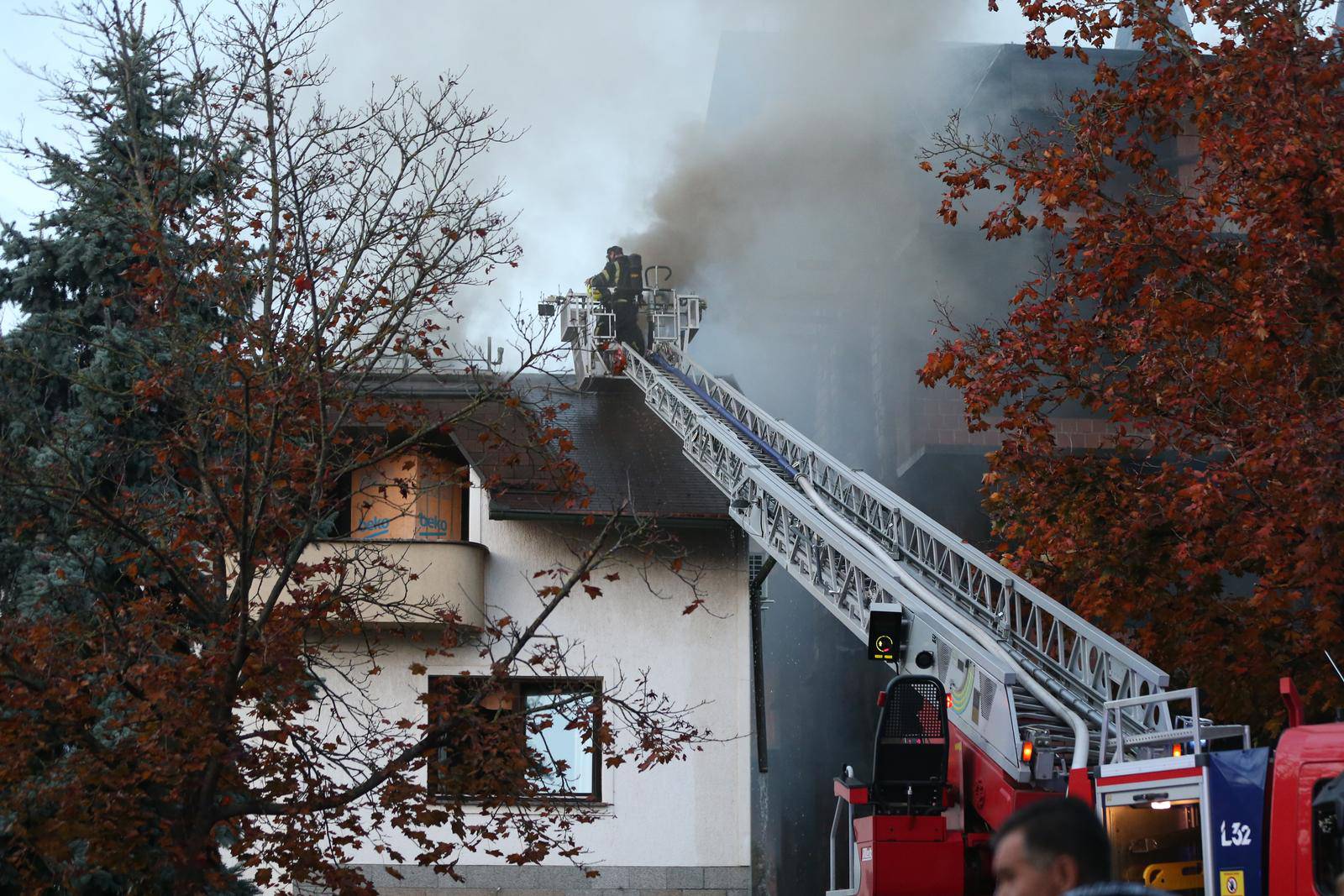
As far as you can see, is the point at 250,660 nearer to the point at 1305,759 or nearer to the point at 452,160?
the point at 452,160

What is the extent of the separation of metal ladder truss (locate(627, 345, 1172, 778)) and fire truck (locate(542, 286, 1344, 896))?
3 centimetres

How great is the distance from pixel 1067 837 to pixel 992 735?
6.95 meters

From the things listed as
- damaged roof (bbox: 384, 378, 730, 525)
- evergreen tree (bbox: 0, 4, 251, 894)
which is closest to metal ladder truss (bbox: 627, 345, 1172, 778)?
damaged roof (bbox: 384, 378, 730, 525)

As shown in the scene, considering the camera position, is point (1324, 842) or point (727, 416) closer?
point (1324, 842)

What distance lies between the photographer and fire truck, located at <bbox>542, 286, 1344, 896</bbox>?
6.62m

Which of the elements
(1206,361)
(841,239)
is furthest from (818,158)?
(1206,361)

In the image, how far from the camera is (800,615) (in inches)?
1127

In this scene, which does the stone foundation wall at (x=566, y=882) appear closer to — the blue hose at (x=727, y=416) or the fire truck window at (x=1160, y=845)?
the blue hose at (x=727, y=416)

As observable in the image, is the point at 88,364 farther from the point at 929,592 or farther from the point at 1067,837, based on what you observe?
the point at 1067,837

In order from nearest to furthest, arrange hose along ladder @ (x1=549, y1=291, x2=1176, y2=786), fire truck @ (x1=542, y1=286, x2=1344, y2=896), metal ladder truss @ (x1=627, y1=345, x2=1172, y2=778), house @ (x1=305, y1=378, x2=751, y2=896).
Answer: fire truck @ (x1=542, y1=286, x2=1344, y2=896), hose along ladder @ (x1=549, y1=291, x2=1176, y2=786), metal ladder truss @ (x1=627, y1=345, x2=1172, y2=778), house @ (x1=305, y1=378, x2=751, y2=896)

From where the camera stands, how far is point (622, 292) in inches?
784

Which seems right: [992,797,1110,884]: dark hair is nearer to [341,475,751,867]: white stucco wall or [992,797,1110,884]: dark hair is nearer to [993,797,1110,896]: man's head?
[993,797,1110,896]: man's head

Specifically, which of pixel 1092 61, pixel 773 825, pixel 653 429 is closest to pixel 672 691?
pixel 653 429

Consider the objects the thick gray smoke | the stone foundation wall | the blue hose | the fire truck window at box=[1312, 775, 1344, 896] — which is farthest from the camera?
the thick gray smoke
